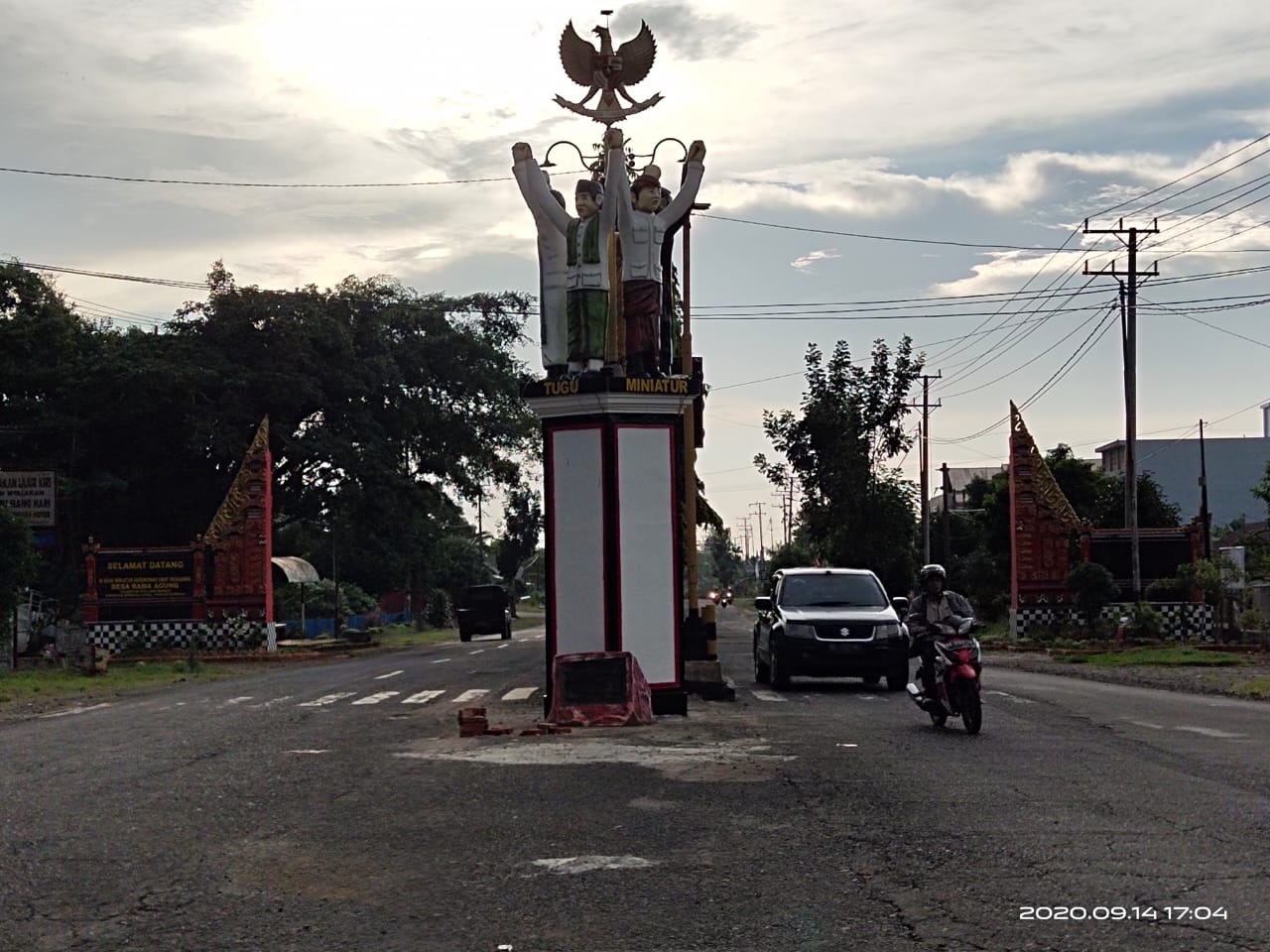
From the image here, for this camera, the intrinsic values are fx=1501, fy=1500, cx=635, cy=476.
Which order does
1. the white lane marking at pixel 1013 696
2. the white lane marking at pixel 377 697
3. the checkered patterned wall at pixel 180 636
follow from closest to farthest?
the white lane marking at pixel 1013 696
the white lane marking at pixel 377 697
the checkered patterned wall at pixel 180 636

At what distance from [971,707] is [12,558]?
85.8 feet

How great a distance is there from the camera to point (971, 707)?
14.1m

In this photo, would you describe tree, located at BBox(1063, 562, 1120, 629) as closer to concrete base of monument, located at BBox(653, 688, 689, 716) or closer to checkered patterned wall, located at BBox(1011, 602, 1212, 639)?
checkered patterned wall, located at BBox(1011, 602, 1212, 639)

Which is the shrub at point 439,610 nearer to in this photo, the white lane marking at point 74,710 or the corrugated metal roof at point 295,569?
the corrugated metal roof at point 295,569

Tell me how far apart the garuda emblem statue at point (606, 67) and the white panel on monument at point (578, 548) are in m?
3.96

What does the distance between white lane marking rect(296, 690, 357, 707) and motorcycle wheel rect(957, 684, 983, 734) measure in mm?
9018

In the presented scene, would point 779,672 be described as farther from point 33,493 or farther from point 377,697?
point 33,493

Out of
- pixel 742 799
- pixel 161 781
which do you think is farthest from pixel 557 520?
pixel 742 799

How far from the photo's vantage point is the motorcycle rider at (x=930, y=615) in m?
14.7

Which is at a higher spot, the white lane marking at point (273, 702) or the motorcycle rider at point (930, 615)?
the motorcycle rider at point (930, 615)

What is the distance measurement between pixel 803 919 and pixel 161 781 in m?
6.62

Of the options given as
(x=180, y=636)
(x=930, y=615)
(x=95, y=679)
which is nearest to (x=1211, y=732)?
(x=930, y=615)

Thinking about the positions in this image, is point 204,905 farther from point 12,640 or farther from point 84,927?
point 12,640

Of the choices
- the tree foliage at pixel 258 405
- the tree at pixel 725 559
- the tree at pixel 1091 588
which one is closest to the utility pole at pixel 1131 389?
the tree at pixel 1091 588
